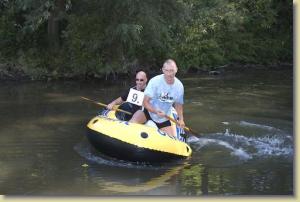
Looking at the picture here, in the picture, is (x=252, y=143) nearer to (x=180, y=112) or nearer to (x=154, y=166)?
(x=180, y=112)

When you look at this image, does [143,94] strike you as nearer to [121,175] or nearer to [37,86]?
[121,175]

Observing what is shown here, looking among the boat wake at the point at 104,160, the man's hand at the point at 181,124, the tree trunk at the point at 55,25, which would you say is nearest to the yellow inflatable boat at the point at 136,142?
the boat wake at the point at 104,160

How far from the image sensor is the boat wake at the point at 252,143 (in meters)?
7.99

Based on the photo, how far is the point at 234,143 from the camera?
336 inches

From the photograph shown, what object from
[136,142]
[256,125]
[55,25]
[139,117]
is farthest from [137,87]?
[55,25]

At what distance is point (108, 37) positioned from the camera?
616 inches

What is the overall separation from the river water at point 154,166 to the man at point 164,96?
658 mm

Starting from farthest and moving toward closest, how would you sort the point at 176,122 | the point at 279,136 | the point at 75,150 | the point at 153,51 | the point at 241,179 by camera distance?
1. the point at 153,51
2. the point at 279,136
3. the point at 75,150
4. the point at 176,122
5. the point at 241,179

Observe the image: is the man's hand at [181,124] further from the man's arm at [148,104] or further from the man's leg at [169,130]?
the man's arm at [148,104]

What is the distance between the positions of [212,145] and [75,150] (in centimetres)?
216

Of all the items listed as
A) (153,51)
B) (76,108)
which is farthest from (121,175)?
(153,51)

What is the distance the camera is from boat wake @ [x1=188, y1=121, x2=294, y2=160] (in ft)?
26.2

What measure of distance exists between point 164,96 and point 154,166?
3.20 feet

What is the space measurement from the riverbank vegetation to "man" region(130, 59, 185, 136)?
7430 millimetres
